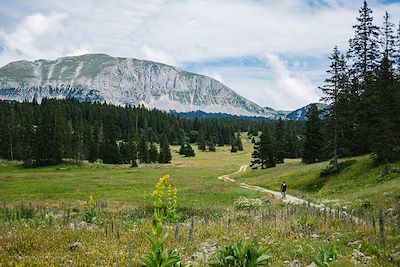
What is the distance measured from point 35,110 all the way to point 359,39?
158493 millimetres

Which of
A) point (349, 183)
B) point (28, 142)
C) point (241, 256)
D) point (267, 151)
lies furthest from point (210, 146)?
point (241, 256)

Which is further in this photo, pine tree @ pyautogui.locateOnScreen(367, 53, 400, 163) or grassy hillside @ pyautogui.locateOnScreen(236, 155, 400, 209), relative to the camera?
pine tree @ pyautogui.locateOnScreen(367, 53, 400, 163)

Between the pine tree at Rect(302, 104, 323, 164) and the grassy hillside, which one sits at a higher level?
the pine tree at Rect(302, 104, 323, 164)

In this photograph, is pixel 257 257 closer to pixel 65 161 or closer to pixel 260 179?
pixel 260 179

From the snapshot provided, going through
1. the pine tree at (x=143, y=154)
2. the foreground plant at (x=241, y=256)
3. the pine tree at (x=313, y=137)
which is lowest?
the pine tree at (x=143, y=154)

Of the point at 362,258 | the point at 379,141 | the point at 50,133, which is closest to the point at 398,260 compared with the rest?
the point at 362,258

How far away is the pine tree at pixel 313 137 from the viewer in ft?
255

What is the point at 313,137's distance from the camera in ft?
257

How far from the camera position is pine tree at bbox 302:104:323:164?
77750 millimetres

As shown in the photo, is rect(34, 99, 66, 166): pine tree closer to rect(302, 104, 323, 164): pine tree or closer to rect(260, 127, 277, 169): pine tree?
rect(260, 127, 277, 169): pine tree

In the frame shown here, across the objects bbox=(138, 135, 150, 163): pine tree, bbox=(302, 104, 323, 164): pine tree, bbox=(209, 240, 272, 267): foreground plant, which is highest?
bbox=(302, 104, 323, 164): pine tree

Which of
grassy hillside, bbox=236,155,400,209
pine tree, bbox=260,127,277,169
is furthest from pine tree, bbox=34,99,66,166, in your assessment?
grassy hillside, bbox=236,155,400,209

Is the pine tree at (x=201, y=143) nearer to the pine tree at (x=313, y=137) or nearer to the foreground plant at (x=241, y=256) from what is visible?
the pine tree at (x=313, y=137)

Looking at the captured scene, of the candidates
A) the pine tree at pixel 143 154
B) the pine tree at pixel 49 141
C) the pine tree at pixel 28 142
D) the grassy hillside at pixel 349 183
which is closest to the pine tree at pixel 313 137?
the grassy hillside at pixel 349 183
